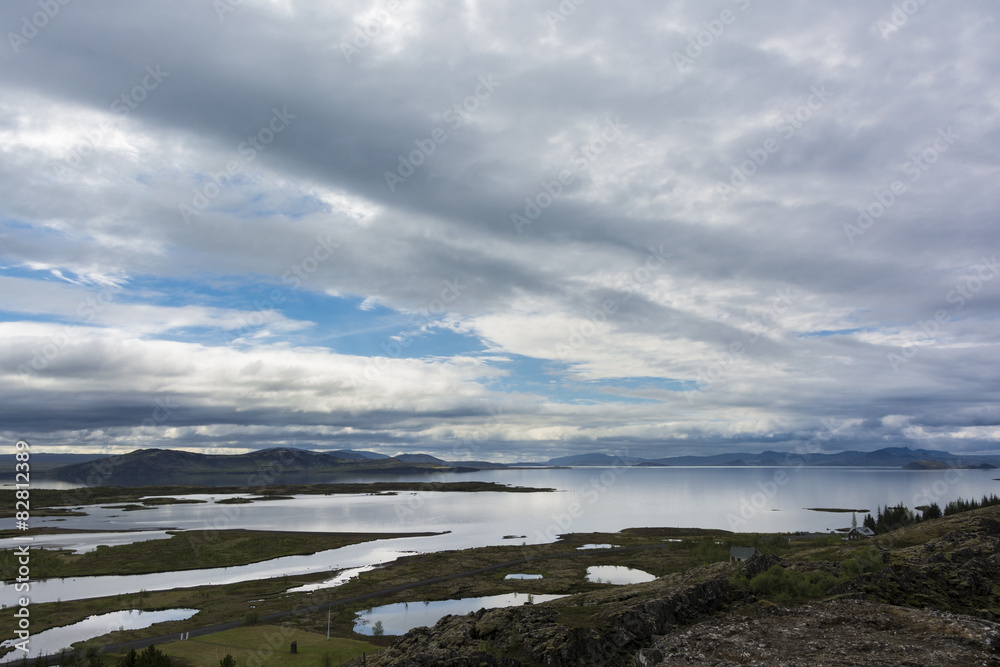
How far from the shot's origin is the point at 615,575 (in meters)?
90.8

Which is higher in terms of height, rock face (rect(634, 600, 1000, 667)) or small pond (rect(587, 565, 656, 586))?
rock face (rect(634, 600, 1000, 667))

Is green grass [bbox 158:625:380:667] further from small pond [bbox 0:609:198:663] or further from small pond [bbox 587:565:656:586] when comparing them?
small pond [bbox 587:565:656:586]

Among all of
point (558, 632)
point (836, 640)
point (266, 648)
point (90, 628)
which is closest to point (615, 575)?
point (266, 648)

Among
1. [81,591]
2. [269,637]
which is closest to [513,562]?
[269,637]

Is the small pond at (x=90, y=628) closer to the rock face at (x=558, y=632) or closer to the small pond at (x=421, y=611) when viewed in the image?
Result: the small pond at (x=421, y=611)

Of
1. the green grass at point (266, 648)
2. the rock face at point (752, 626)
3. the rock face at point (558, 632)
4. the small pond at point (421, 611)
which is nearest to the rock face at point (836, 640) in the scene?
the rock face at point (752, 626)

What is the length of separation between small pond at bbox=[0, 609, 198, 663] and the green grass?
12.7m

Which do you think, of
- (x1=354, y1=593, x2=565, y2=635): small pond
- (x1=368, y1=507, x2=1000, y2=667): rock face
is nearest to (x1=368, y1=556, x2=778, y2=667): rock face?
(x1=368, y1=507, x2=1000, y2=667): rock face

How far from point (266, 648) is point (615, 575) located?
191 feet

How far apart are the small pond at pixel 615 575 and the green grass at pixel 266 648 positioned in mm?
44472

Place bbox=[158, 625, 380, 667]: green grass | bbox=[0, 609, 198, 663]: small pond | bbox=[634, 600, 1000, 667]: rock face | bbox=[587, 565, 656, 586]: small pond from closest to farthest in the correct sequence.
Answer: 1. bbox=[634, 600, 1000, 667]: rock face
2. bbox=[158, 625, 380, 667]: green grass
3. bbox=[0, 609, 198, 663]: small pond
4. bbox=[587, 565, 656, 586]: small pond

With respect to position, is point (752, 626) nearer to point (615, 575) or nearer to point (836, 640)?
point (836, 640)

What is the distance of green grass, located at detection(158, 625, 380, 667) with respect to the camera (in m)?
47.6

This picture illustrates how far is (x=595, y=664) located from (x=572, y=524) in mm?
141818
